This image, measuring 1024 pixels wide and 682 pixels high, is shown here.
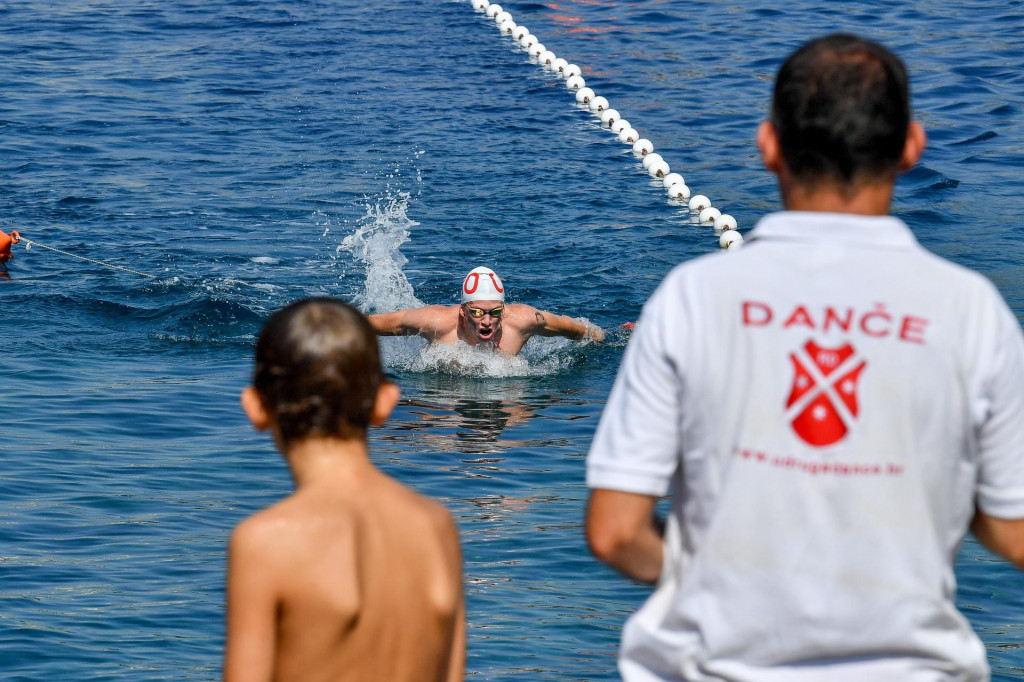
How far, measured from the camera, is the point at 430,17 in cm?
2684

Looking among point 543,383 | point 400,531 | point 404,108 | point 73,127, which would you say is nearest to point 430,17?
point 404,108

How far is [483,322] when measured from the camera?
1079 centimetres

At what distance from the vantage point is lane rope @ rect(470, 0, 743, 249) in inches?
616

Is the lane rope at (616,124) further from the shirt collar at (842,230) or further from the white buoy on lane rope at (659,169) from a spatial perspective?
the shirt collar at (842,230)

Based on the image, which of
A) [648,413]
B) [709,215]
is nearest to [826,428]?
[648,413]

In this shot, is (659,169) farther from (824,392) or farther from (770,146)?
(824,392)

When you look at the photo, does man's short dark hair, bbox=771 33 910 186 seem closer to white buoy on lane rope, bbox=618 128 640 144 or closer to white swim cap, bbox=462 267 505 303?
white swim cap, bbox=462 267 505 303

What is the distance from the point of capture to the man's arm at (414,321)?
35.4ft

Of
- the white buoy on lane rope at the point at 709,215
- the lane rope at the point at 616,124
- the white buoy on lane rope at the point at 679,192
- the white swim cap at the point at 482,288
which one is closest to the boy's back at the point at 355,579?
the white swim cap at the point at 482,288

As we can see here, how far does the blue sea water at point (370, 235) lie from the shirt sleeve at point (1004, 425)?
4.16 m

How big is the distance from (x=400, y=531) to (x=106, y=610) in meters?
4.64

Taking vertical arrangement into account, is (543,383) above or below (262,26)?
below

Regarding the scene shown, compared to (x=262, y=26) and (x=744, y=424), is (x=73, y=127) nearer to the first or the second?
(x=262, y=26)

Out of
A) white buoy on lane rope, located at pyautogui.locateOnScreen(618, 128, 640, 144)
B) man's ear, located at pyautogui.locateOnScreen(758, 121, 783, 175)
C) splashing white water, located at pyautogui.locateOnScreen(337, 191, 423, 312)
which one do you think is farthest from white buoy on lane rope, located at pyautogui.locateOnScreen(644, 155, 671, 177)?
man's ear, located at pyautogui.locateOnScreen(758, 121, 783, 175)
